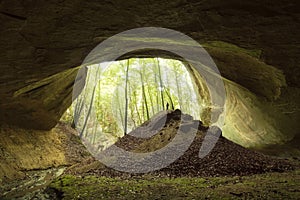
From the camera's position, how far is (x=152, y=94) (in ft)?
59.5

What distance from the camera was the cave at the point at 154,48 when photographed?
7.77 ft

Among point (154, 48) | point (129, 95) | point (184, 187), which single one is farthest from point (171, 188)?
point (129, 95)

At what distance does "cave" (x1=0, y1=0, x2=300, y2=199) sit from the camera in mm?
2367

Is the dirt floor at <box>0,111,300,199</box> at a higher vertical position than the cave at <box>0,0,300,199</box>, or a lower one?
lower

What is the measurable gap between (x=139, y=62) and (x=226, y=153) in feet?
47.4

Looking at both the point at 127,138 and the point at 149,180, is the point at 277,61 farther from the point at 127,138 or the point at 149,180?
the point at 127,138

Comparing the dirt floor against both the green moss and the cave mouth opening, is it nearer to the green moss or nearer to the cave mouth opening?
the green moss

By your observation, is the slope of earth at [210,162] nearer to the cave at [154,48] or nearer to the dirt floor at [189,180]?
the dirt floor at [189,180]

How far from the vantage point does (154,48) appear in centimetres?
459

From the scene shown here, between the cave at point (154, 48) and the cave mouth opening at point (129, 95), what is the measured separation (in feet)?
31.5

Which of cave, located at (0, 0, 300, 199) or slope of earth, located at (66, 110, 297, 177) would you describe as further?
slope of earth, located at (66, 110, 297, 177)

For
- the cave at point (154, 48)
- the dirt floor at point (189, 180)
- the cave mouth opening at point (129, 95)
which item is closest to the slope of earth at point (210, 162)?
the dirt floor at point (189, 180)

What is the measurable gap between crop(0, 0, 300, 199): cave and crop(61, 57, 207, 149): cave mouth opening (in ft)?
31.5

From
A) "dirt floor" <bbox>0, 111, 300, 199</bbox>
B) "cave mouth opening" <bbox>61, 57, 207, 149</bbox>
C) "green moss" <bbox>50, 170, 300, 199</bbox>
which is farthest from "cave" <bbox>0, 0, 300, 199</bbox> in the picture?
"cave mouth opening" <bbox>61, 57, 207, 149</bbox>
